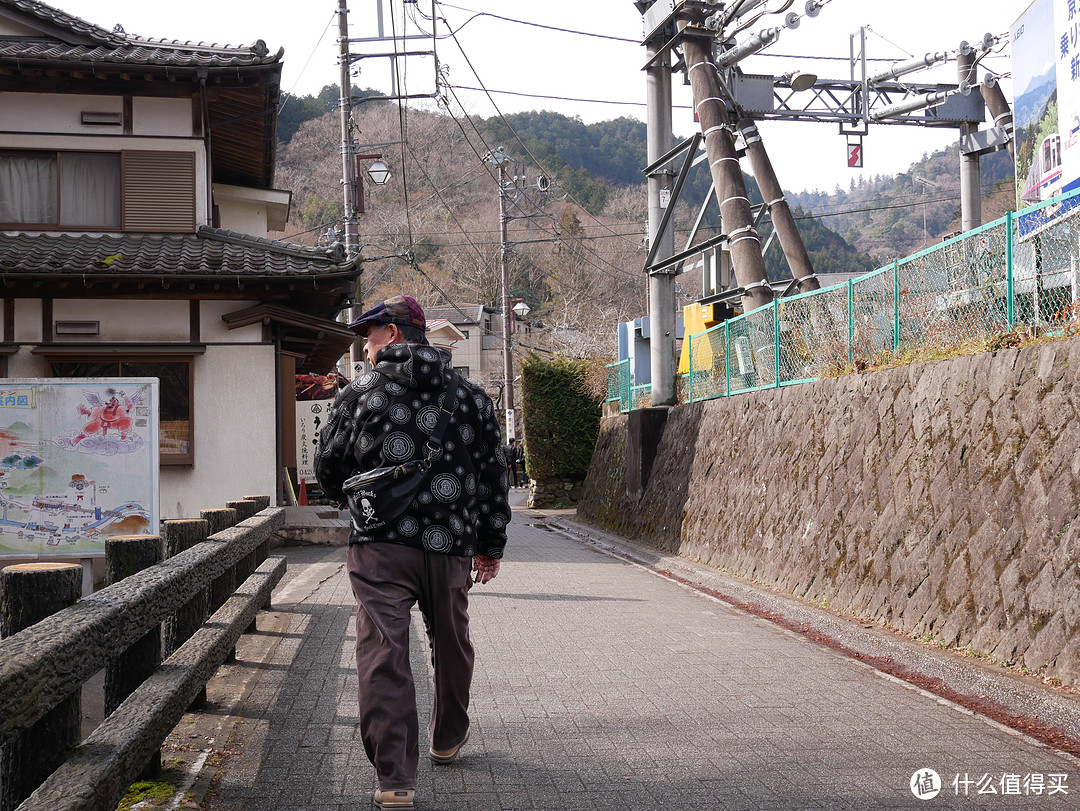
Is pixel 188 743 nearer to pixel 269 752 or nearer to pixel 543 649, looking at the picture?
pixel 269 752

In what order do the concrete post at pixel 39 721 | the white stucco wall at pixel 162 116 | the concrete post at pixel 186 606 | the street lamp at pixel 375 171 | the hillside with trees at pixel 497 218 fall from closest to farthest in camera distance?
the concrete post at pixel 39 721
the concrete post at pixel 186 606
the white stucco wall at pixel 162 116
the street lamp at pixel 375 171
the hillside with trees at pixel 497 218

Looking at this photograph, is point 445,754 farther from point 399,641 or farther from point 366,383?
point 366,383

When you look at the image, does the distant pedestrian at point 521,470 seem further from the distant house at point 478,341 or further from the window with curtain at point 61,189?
the window with curtain at point 61,189

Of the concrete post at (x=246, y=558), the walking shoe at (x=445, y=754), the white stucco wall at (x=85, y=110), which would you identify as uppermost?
the white stucco wall at (x=85, y=110)

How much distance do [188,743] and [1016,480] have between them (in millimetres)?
5084

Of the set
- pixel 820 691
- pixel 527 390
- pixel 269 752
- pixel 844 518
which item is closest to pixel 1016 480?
pixel 820 691

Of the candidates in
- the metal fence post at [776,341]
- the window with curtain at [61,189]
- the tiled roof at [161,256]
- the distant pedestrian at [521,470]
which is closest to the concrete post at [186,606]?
the metal fence post at [776,341]

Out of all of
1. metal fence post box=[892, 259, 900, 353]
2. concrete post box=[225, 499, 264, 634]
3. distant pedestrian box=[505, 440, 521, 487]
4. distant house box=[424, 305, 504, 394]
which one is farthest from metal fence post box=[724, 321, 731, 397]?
distant house box=[424, 305, 504, 394]

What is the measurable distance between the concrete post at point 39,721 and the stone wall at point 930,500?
16.0 ft

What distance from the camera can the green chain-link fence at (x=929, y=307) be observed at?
6.52 meters

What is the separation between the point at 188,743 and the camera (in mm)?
4496

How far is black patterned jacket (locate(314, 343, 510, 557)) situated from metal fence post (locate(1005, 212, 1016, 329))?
14.7ft

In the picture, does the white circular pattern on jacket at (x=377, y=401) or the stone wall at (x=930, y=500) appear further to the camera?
the stone wall at (x=930, y=500)

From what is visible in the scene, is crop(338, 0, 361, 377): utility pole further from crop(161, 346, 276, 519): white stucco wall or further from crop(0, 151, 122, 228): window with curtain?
crop(0, 151, 122, 228): window with curtain
